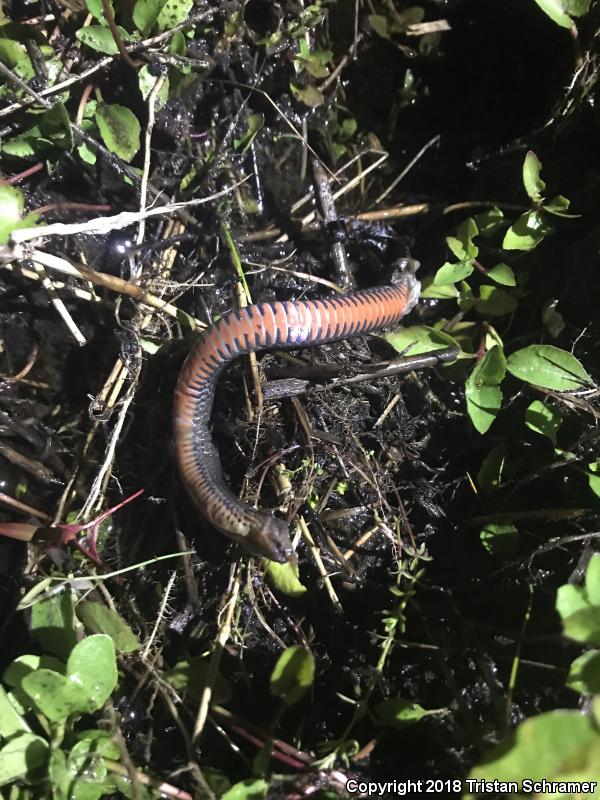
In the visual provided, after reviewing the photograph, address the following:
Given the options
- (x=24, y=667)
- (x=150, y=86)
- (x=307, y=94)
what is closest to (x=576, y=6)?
(x=307, y=94)

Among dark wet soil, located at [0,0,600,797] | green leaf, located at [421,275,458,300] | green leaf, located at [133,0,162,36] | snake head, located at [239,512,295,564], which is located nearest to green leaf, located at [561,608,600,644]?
dark wet soil, located at [0,0,600,797]

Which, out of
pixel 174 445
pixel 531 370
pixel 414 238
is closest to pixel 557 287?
pixel 531 370

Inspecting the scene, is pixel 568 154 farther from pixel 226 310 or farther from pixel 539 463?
pixel 226 310

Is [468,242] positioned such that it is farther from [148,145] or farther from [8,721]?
[8,721]

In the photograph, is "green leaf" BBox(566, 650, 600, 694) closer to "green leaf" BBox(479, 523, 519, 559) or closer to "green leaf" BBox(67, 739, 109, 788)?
"green leaf" BBox(479, 523, 519, 559)

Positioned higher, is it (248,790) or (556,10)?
(556,10)

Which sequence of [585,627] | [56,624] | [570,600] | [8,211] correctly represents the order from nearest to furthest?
[585,627], [570,600], [8,211], [56,624]
